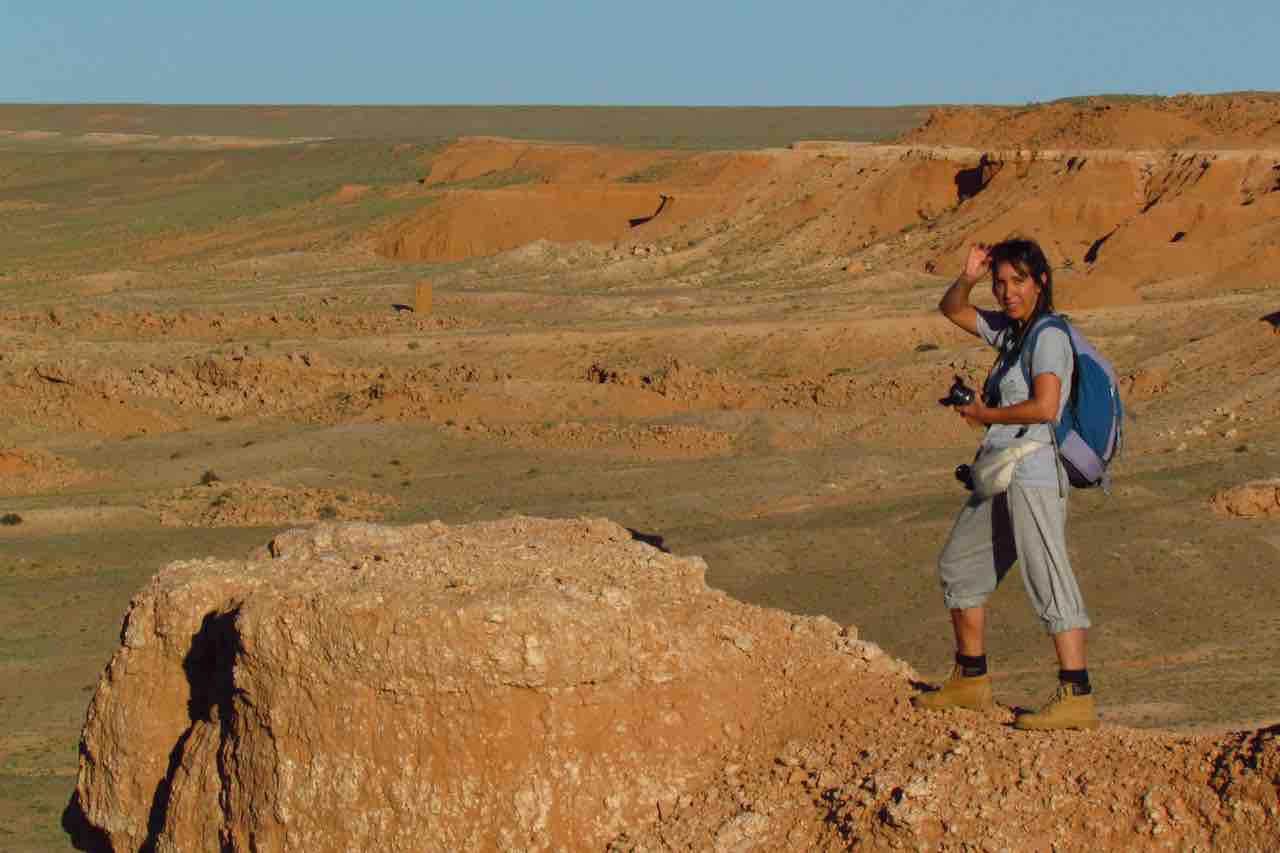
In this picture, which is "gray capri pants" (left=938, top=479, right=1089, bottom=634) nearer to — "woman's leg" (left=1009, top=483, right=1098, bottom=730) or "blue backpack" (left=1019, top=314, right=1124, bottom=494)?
"woman's leg" (left=1009, top=483, right=1098, bottom=730)

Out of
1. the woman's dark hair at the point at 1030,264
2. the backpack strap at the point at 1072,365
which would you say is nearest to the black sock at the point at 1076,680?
the backpack strap at the point at 1072,365

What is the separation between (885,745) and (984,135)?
43.6m

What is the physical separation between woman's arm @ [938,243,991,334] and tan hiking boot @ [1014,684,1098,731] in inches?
53.2

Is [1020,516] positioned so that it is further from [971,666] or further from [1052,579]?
[971,666]

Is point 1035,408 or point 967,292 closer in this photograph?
point 1035,408

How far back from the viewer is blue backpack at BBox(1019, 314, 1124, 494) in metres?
5.74

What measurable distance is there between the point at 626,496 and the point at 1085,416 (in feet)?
47.9

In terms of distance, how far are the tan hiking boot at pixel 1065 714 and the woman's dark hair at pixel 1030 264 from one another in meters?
1.24

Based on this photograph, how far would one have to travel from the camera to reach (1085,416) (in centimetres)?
575

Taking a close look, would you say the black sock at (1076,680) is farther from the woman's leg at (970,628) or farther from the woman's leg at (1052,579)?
the woman's leg at (970,628)

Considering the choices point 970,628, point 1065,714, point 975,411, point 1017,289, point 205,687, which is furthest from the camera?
point 205,687

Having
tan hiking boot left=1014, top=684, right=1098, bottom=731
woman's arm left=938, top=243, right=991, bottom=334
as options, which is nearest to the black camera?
woman's arm left=938, top=243, right=991, bottom=334

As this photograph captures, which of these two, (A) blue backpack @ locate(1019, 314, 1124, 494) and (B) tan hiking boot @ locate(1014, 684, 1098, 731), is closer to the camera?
(B) tan hiking boot @ locate(1014, 684, 1098, 731)

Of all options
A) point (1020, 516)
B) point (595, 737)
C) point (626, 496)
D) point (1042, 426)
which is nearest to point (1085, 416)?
point (1042, 426)
